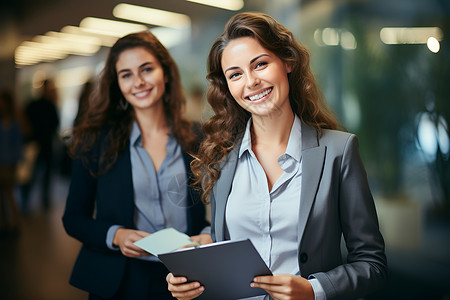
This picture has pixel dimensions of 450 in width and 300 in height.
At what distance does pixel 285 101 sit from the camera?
1467 millimetres

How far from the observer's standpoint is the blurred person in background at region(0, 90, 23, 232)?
326 centimetres

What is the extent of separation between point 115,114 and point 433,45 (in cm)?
263

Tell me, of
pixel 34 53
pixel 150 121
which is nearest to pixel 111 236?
pixel 150 121

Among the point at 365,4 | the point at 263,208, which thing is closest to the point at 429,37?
the point at 365,4

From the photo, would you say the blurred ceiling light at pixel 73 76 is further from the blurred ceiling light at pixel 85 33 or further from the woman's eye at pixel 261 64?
the woman's eye at pixel 261 64

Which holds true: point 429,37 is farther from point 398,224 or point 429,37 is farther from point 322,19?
point 398,224

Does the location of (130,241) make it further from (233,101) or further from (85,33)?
(85,33)

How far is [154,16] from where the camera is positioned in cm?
274

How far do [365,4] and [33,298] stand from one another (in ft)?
12.4

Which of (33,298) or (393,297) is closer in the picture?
(33,298)

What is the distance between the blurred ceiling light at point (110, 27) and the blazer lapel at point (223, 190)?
143cm

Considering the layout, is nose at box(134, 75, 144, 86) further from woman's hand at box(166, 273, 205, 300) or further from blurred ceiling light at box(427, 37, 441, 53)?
blurred ceiling light at box(427, 37, 441, 53)

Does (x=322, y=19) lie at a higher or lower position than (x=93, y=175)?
higher

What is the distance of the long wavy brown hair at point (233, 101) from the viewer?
141cm
